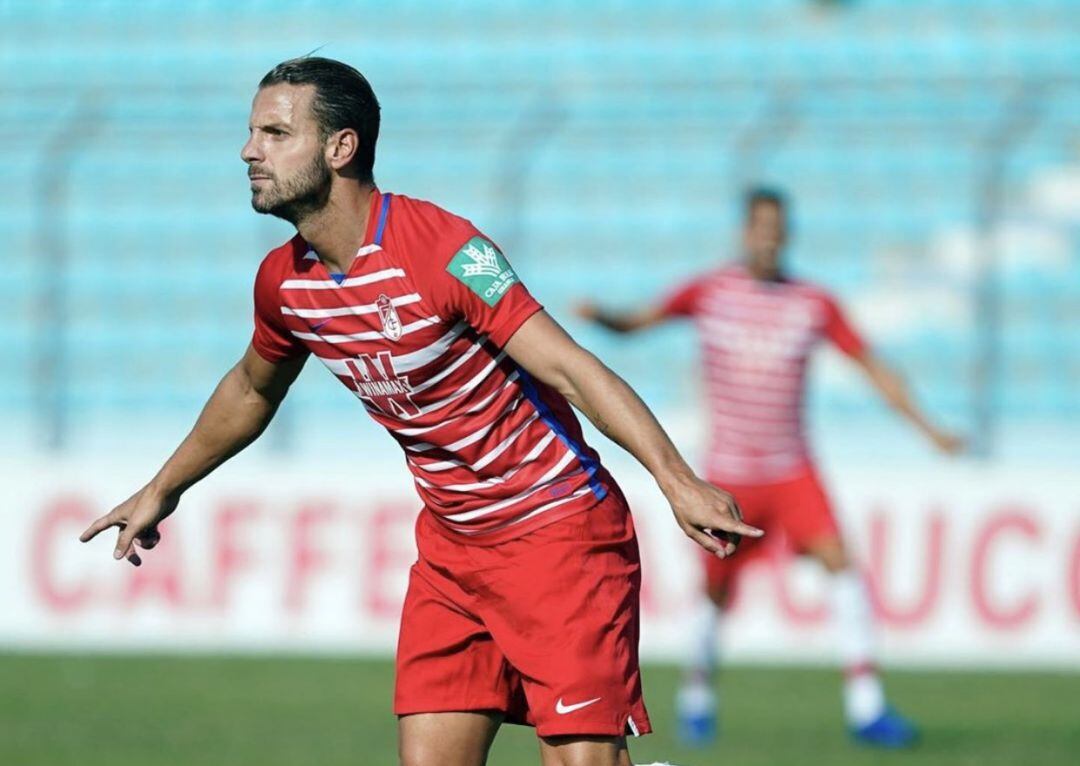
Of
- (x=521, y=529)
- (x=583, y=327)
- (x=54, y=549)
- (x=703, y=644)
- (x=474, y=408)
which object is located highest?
(x=474, y=408)

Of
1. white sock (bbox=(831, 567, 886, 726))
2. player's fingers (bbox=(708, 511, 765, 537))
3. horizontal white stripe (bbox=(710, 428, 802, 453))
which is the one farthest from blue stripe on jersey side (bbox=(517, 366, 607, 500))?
horizontal white stripe (bbox=(710, 428, 802, 453))

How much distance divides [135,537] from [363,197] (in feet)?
3.85

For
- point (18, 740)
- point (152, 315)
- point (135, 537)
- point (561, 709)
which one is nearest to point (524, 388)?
point (561, 709)

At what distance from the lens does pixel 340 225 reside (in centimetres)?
491

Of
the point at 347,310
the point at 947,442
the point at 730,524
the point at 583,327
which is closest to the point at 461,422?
the point at 347,310

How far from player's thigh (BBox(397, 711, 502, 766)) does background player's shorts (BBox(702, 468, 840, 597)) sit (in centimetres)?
455

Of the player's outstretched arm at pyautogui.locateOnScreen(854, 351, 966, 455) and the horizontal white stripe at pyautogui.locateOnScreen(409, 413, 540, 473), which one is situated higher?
the horizontal white stripe at pyautogui.locateOnScreen(409, 413, 540, 473)

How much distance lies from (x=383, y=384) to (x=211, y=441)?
0.70m

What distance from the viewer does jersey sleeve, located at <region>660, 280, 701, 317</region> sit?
9938 mm

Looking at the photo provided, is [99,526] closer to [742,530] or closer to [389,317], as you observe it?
[389,317]

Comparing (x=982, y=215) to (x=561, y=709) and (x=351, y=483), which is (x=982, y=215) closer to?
(x=351, y=483)

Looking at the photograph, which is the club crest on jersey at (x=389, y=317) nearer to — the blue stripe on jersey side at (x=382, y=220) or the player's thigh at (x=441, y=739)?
the blue stripe on jersey side at (x=382, y=220)

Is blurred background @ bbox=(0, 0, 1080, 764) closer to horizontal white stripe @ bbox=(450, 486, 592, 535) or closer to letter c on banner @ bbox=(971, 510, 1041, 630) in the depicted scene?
letter c on banner @ bbox=(971, 510, 1041, 630)

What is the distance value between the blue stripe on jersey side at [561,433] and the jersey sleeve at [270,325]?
610 millimetres
